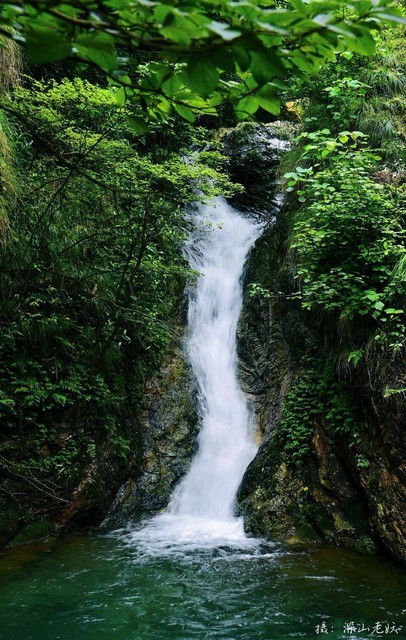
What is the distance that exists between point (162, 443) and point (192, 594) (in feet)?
12.2

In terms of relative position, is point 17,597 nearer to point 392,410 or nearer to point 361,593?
point 361,593

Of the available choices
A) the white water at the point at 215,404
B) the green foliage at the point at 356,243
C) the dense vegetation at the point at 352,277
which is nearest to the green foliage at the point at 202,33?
the dense vegetation at the point at 352,277

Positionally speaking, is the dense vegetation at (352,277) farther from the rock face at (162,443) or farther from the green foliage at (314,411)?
the rock face at (162,443)

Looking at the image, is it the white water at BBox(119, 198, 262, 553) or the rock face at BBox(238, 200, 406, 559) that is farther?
the white water at BBox(119, 198, 262, 553)

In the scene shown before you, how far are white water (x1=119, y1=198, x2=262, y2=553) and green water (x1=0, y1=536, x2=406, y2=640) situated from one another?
2.23ft

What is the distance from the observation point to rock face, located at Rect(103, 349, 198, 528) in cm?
726

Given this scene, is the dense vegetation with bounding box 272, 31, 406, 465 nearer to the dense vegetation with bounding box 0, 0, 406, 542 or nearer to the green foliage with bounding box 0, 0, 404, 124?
the dense vegetation with bounding box 0, 0, 406, 542

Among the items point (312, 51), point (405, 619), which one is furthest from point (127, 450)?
point (312, 51)

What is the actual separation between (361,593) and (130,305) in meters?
4.37

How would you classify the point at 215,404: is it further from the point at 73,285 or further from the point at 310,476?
the point at 73,285

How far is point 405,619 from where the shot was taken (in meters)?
3.86

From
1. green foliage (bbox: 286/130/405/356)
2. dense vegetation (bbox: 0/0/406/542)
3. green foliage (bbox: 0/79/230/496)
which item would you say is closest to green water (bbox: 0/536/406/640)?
dense vegetation (bbox: 0/0/406/542)

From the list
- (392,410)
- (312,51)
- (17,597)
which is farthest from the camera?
(392,410)

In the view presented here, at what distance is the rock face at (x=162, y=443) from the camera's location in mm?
7262
